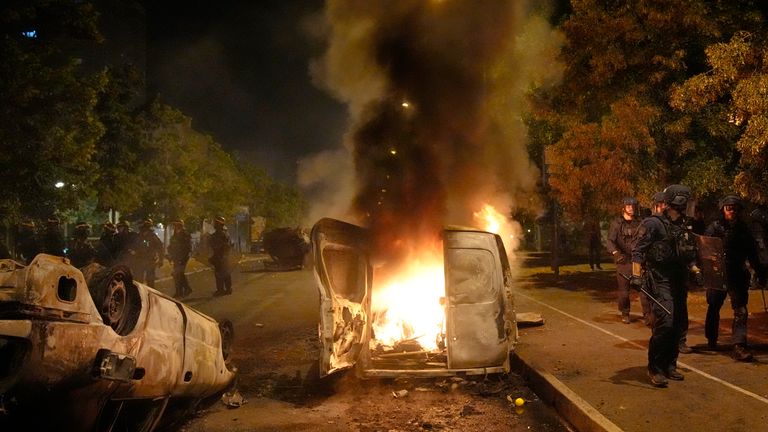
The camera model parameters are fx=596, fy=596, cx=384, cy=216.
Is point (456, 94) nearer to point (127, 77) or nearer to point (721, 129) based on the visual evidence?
point (721, 129)

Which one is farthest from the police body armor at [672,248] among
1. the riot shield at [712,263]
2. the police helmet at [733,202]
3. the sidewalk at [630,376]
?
the sidewalk at [630,376]

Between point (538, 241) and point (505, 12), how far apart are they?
2707cm

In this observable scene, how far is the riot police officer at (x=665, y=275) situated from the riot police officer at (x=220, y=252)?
1032cm

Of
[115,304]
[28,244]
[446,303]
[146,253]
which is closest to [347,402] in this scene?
[446,303]

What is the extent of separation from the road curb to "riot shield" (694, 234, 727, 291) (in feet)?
7.11

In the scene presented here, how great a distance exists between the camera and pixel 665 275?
583 centimetres

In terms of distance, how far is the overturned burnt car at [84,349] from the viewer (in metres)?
3.09

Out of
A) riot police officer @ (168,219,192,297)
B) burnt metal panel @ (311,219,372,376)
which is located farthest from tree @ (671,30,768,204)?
riot police officer @ (168,219,192,297)

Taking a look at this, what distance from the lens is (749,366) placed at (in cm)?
632

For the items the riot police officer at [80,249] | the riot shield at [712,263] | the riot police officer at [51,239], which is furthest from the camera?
the riot police officer at [51,239]

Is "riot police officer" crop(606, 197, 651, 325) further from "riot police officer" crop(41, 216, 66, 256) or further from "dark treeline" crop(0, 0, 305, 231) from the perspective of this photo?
"dark treeline" crop(0, 0, 305, 231)

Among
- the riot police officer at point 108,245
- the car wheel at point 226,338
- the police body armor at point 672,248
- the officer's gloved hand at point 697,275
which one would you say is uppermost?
the riot police officer at point 108,245

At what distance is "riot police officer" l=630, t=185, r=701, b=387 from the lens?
5668 mm

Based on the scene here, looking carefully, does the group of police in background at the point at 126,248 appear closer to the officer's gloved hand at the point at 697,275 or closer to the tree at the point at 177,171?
the officer's gloved hand at the point at 697,275
